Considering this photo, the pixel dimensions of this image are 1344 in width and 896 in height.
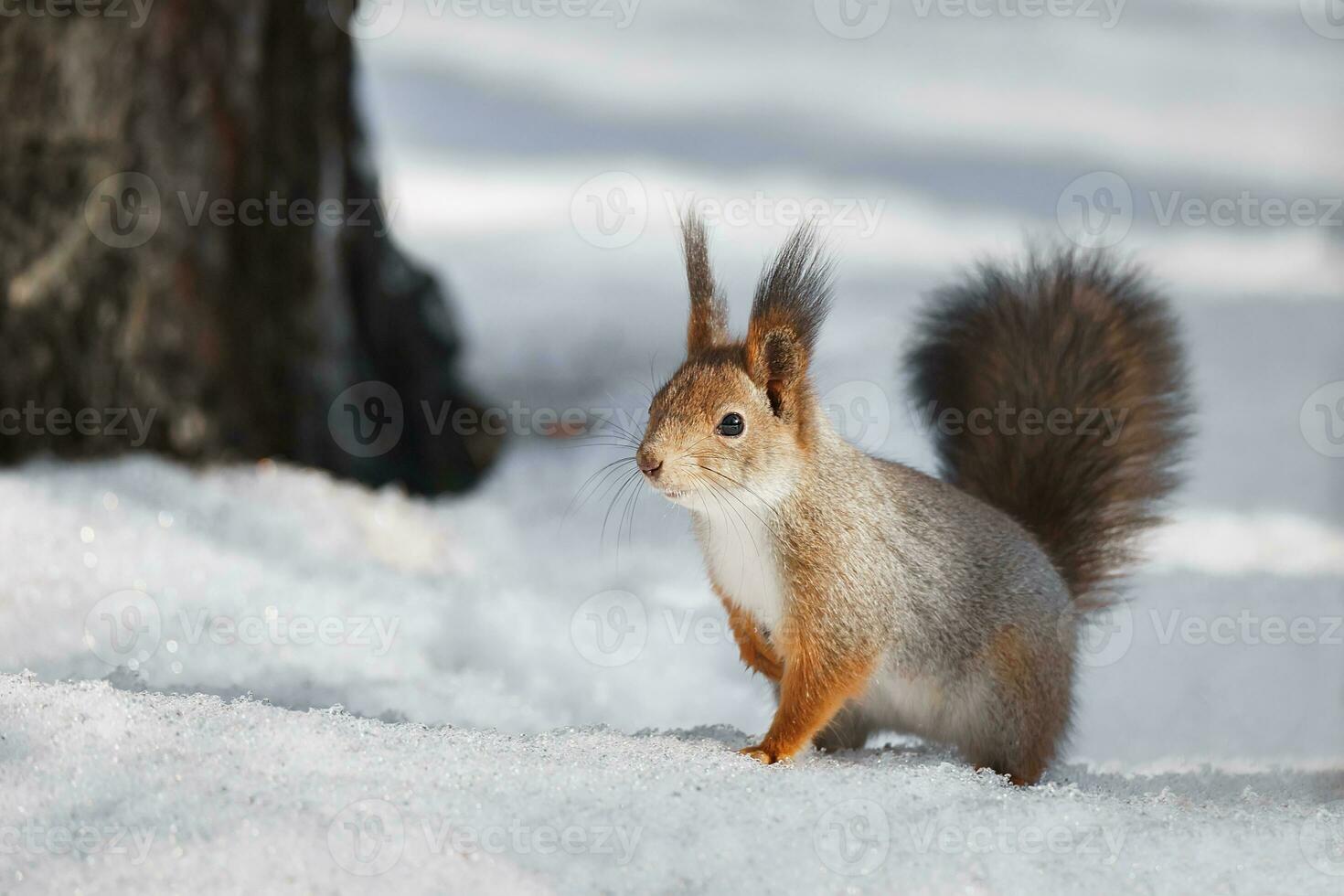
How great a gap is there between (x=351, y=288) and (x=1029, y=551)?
2455 millimetres

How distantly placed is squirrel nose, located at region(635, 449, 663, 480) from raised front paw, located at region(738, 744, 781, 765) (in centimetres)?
42

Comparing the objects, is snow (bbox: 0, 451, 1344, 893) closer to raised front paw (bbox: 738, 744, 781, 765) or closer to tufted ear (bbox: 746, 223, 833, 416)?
raised front paw (bbox: 738, 744, 781, 765)

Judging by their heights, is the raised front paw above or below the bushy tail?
below

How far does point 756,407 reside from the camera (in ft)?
6.10

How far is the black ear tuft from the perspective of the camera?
1.83 meters

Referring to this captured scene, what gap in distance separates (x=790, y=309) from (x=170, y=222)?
2.10 meters

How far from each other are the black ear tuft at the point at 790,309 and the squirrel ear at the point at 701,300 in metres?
0.15

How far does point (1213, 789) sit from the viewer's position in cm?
195

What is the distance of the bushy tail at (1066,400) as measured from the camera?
91.3 inches

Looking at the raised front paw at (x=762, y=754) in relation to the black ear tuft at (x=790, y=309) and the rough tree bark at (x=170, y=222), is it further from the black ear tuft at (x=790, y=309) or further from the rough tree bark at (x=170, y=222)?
the rough tree bark at (x=170, y=222)

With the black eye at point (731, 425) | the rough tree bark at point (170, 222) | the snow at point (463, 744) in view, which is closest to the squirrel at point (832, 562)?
the black eye at point (731, 425)

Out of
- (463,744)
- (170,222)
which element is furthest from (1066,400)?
(170,222)

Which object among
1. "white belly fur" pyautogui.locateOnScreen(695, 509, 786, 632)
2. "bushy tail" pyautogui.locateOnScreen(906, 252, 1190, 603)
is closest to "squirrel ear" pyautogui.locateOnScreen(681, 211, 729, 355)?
"white belly fur" pyautogui.locateOnScreen(695, 509, 786, 632)

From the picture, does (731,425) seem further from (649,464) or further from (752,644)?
(752,644)
